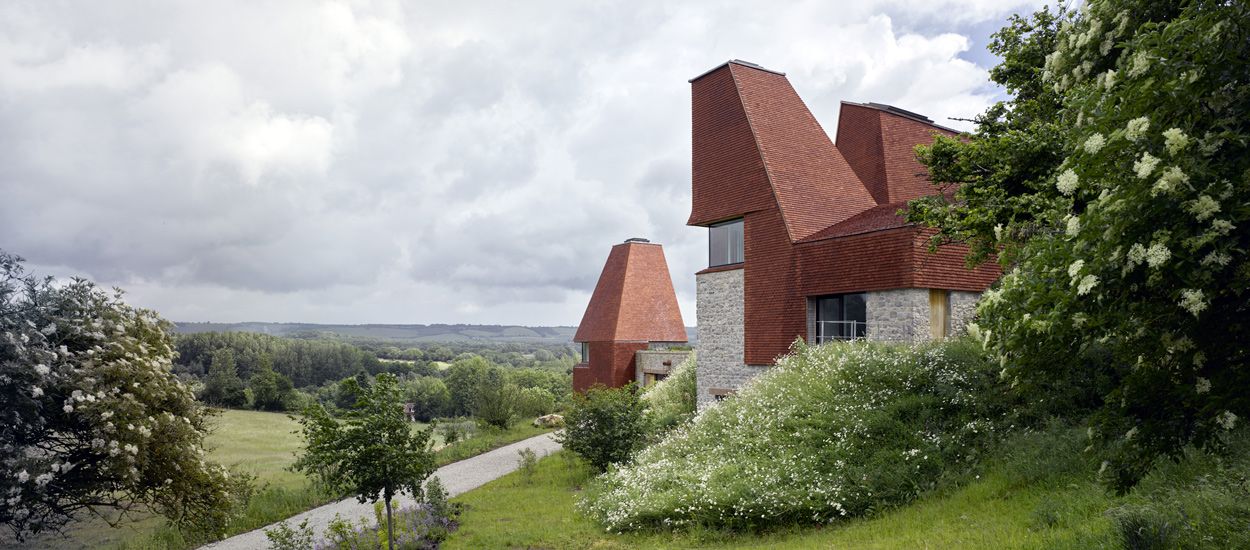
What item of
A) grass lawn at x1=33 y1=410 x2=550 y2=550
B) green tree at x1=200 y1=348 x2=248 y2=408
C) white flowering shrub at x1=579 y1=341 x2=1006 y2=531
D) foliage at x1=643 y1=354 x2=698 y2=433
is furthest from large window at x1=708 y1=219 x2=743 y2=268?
green tree at x1=200 y1=348 x2=248 y2=408

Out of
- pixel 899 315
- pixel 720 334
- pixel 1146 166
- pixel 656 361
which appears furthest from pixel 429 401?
pixel 1146 166

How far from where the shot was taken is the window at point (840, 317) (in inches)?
763

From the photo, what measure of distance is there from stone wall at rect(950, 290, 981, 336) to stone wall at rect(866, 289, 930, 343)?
0.95 m

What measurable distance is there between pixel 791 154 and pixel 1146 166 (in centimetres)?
1831

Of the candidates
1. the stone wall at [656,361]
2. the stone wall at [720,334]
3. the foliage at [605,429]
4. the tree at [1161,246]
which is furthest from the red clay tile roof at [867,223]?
the tree at [1161,246]

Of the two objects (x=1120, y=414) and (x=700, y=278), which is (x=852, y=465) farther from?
(x=700, y=278)

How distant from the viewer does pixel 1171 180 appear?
4637 millimetres

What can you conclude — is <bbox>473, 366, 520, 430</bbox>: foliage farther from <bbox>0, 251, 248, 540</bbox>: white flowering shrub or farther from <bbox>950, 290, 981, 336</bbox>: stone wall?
<bbox>950, 290, 981, 336</bbox>: stone wall

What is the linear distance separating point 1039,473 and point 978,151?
6081 mm

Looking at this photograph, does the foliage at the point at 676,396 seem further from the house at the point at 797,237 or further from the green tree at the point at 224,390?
the green tree at the point at 224,390

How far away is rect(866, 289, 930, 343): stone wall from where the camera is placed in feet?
58.3

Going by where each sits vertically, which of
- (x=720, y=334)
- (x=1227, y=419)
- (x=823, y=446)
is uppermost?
(x=720, y=334)

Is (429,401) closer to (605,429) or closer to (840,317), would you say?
(605,429)

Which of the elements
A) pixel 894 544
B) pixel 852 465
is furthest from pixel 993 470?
pixel 894 544
